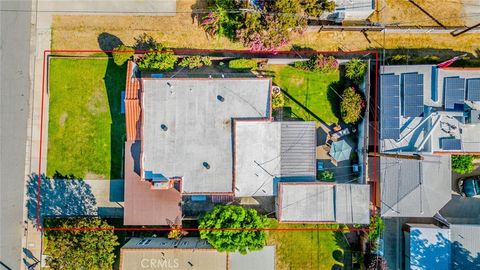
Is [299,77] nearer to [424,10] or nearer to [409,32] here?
[409,32]

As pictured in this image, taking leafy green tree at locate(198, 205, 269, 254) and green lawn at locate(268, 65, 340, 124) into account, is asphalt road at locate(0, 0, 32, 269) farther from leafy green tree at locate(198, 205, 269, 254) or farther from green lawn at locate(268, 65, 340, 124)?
green lawn at locate(268, 65, 340, 124)

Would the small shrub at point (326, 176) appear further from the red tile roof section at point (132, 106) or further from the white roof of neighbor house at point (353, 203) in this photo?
the red tile roof section at point (132, 106)

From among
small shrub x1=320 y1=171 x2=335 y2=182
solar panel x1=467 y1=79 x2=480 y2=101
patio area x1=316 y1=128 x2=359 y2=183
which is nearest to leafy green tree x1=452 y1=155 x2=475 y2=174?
solar panel x1=467 y1=79 x2=480 y2=101

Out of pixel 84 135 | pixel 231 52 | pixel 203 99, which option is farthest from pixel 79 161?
pixel 231 52

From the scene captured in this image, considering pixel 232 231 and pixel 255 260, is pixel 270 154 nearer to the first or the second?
pixel 232 231

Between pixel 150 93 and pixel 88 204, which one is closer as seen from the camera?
pixel 150 93

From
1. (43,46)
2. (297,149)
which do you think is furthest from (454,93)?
(43,46)
